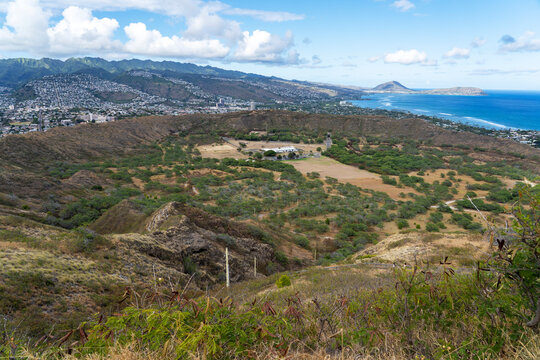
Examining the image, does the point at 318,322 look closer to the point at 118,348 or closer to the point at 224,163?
the point at 118,348

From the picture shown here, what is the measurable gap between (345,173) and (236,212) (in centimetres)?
2681

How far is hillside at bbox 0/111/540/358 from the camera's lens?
23.5 ft

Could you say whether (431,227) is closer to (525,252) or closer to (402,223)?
(402,223)

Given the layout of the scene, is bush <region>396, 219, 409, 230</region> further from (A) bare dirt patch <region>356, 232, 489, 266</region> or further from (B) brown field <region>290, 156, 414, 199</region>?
(B) brown field <region>290, 156, 414, 199</region>

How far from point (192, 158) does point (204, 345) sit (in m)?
53.7

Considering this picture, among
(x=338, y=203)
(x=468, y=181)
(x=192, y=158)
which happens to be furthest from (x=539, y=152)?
(x=192, y=158)

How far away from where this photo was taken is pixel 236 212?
2797 centimetres

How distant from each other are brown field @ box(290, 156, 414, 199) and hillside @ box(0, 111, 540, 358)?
0.42 m

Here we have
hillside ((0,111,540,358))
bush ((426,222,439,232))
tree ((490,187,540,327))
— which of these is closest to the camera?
tree ((490,187,540,327))

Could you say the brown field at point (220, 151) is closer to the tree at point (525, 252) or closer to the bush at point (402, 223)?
the bush at point (402, 223)

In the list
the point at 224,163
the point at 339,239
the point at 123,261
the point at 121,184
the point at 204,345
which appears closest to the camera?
the point at 204,345

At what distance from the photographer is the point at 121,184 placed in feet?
119

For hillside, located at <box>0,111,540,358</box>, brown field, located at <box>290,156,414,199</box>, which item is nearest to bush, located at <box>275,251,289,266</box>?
hillside, located at <box>0,111,540,358</box>

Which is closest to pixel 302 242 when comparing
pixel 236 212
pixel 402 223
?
pixel 236 212
